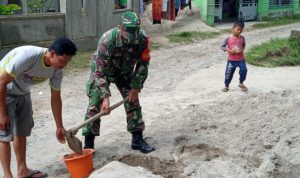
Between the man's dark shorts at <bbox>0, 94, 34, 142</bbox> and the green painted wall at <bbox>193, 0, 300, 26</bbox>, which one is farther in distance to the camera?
the green painted wall at <bbox>193, 0, 300, 26</bbox>

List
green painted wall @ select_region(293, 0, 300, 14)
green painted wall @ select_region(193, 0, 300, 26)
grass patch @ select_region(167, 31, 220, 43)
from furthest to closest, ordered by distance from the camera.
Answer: green painted wall @ select_region(293, 0, 300, 14), green painted wall @ select_region(193, 0, 300, 26), grass patch @ select_region(167, 31, 220, 43)

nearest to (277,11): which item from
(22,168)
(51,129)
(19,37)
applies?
(19,37)

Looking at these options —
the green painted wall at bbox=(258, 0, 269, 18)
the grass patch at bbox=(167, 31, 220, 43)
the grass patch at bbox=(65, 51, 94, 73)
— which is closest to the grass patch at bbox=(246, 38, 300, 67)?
the grass patch at bbox=(167, 31, 220, 43)

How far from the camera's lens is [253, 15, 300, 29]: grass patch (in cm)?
1811

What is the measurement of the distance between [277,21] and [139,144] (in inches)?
642

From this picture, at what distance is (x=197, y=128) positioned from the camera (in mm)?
5488

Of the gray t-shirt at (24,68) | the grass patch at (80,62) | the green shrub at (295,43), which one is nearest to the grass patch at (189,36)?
the green shrub at (295,43)

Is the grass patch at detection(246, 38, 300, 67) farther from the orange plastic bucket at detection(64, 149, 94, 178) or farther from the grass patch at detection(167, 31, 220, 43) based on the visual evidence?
the orange plastic bucket at detection(64, 149, 94, 178)

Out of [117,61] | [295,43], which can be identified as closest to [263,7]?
[295,43]

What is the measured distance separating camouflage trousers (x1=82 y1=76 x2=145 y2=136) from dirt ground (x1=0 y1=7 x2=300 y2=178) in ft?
0.96

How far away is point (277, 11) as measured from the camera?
69.5 ft

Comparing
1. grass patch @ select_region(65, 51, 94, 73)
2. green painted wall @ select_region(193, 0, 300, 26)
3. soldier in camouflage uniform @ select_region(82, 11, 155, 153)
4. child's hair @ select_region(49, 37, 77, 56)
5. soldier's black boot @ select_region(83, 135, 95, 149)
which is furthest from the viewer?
green painted wall @ select_region(193, 0, 300, 26)

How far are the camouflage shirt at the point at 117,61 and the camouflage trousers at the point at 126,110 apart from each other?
0.26 feet

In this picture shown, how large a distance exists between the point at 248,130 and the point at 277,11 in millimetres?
17110
